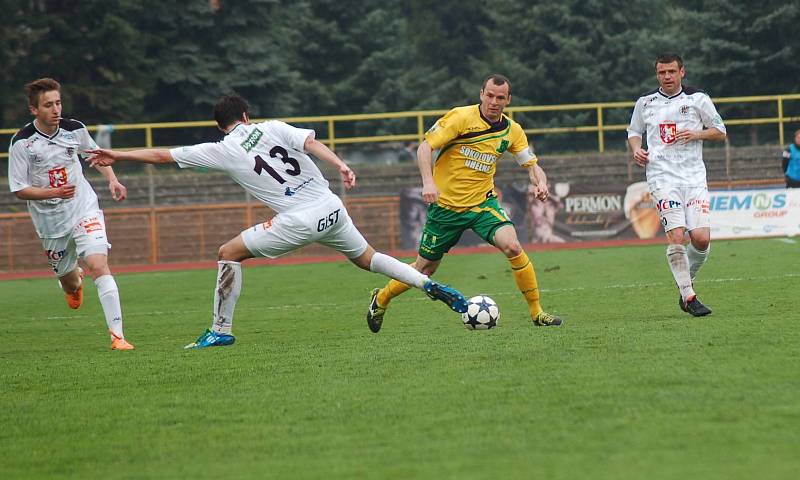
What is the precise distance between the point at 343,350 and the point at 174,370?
124 cm

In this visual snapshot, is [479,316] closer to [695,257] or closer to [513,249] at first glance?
[513,249]

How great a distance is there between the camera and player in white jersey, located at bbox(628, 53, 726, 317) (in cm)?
1045

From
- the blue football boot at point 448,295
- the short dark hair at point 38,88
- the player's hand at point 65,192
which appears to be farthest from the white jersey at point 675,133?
the short dark hair at point 38,88

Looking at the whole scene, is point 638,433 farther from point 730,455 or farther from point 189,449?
point 189,449

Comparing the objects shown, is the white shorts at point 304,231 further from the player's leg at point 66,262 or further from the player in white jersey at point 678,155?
the player in white jersey at point 678,155

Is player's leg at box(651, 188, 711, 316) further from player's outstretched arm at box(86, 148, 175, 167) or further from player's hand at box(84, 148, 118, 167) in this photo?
player's hand at box(84, 148, 118, 167)

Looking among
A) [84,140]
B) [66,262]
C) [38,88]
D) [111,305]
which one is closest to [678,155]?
[111,305]

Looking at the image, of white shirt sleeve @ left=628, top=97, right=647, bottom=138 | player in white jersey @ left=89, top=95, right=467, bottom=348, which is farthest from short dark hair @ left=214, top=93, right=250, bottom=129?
white shirt sleeve @ left=628, top=97, right=647, bottom=138

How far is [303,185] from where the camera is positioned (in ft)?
31.1

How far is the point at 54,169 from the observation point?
10.4m

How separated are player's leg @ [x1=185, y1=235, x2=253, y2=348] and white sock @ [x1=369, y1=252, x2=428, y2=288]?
0.95 meters

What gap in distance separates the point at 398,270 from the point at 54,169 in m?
3.06

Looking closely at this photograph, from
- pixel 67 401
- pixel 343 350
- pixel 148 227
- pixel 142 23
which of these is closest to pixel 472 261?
pixel 148 227

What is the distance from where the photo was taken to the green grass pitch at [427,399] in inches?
206
